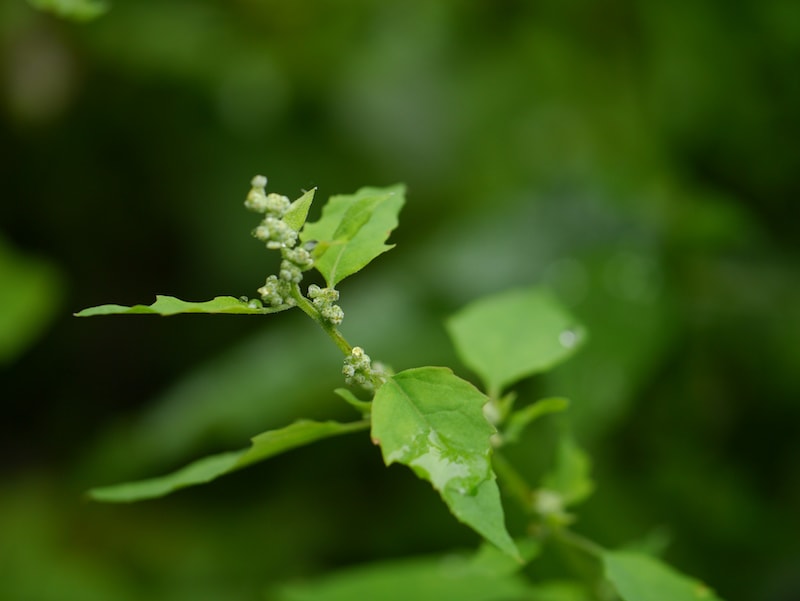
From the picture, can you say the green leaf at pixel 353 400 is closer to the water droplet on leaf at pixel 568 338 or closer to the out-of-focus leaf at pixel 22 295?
the water droplet on leaf at pixel 568 338

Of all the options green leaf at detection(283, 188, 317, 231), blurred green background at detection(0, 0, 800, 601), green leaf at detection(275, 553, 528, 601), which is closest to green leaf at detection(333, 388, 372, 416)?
green leaf at detection(283, 188, 317, 231)

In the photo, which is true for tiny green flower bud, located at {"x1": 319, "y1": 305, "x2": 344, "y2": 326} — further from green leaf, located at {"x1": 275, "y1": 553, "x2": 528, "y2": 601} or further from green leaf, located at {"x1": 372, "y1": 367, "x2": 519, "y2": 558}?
green leaf, located at {"x1": 275, "y1": 553, "x2": 528, "y2": 601}

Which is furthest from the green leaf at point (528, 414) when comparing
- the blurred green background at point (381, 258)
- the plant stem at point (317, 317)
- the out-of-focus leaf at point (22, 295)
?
the out-of-focus leaf at point (22, 295)

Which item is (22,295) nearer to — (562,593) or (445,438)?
(562,593)

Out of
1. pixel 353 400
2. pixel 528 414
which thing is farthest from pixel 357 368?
pixel 528 414

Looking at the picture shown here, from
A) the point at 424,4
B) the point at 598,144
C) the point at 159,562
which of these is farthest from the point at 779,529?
the point at 424,4

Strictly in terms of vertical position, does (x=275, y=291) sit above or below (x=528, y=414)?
above
